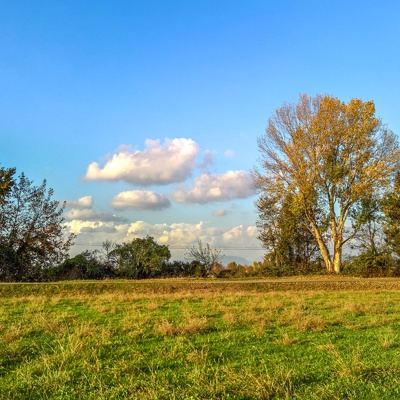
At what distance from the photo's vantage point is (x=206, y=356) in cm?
727

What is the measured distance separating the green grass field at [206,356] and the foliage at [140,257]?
27.1 metres

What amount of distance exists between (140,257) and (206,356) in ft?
Answer: 113

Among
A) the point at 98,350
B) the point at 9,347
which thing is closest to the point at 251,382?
the point at 98,350

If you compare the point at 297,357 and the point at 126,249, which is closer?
the point at 297,357

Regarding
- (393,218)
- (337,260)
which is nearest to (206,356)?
(337,260)

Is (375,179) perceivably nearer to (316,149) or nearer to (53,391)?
(316,149)

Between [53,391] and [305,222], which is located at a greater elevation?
[305,222]

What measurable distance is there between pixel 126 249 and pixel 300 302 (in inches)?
1117

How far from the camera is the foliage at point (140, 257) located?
40594 millimetres

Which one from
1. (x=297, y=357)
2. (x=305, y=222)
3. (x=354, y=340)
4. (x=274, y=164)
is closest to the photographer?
(x=297, y=357)

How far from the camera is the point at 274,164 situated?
38.5m

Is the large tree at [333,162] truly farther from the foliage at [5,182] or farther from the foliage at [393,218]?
the foliage at [5,182]

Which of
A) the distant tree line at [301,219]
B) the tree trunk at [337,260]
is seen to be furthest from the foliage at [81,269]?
the tree trunk at [337,260]

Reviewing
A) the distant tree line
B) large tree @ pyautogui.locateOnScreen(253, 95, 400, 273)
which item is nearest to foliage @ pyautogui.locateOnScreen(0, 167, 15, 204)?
the distant tree line
